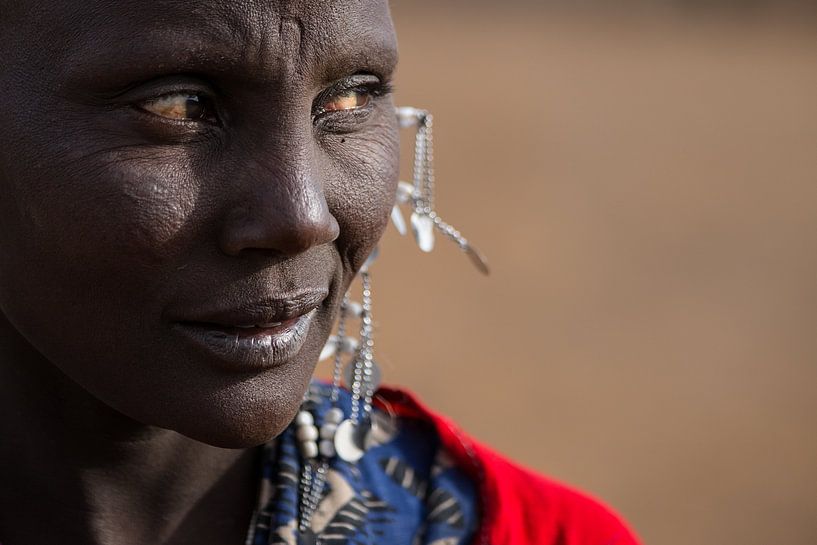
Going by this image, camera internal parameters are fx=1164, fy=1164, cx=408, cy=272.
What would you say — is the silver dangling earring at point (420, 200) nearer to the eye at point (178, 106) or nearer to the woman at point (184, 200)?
the woman at point (184, 200)

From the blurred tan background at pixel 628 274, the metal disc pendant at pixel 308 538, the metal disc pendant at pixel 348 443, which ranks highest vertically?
the metal disc pendant at pixel 348 443

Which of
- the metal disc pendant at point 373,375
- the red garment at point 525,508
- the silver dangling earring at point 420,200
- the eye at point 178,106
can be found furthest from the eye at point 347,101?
the red garment at point 525,508

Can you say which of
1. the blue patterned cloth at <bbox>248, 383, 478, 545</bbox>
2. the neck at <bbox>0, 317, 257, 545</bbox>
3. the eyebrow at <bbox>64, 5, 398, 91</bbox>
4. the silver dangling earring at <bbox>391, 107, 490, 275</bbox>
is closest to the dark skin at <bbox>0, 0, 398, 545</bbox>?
the eyebrow at <bbox>64, 5, 398, 91</bbox>

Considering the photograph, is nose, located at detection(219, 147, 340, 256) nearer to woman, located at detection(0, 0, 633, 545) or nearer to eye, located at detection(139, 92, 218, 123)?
woman, located at detection(0, 0, 633, 545)

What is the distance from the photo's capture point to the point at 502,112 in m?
9.92

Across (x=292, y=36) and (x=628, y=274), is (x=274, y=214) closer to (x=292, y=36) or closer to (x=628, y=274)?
(x=292, y=36)

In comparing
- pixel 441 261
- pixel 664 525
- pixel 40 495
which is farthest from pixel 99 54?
pixel 441 261

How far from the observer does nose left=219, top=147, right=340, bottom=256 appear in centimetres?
167

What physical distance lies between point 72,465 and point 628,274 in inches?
240

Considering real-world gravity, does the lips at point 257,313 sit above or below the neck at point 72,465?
above

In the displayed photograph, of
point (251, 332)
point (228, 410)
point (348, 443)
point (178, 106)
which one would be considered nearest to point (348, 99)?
point (178, 106)

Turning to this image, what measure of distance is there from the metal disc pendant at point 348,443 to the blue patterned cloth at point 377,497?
23 millimetres

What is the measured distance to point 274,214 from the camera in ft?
5.49

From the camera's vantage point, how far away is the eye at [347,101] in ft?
6.12
